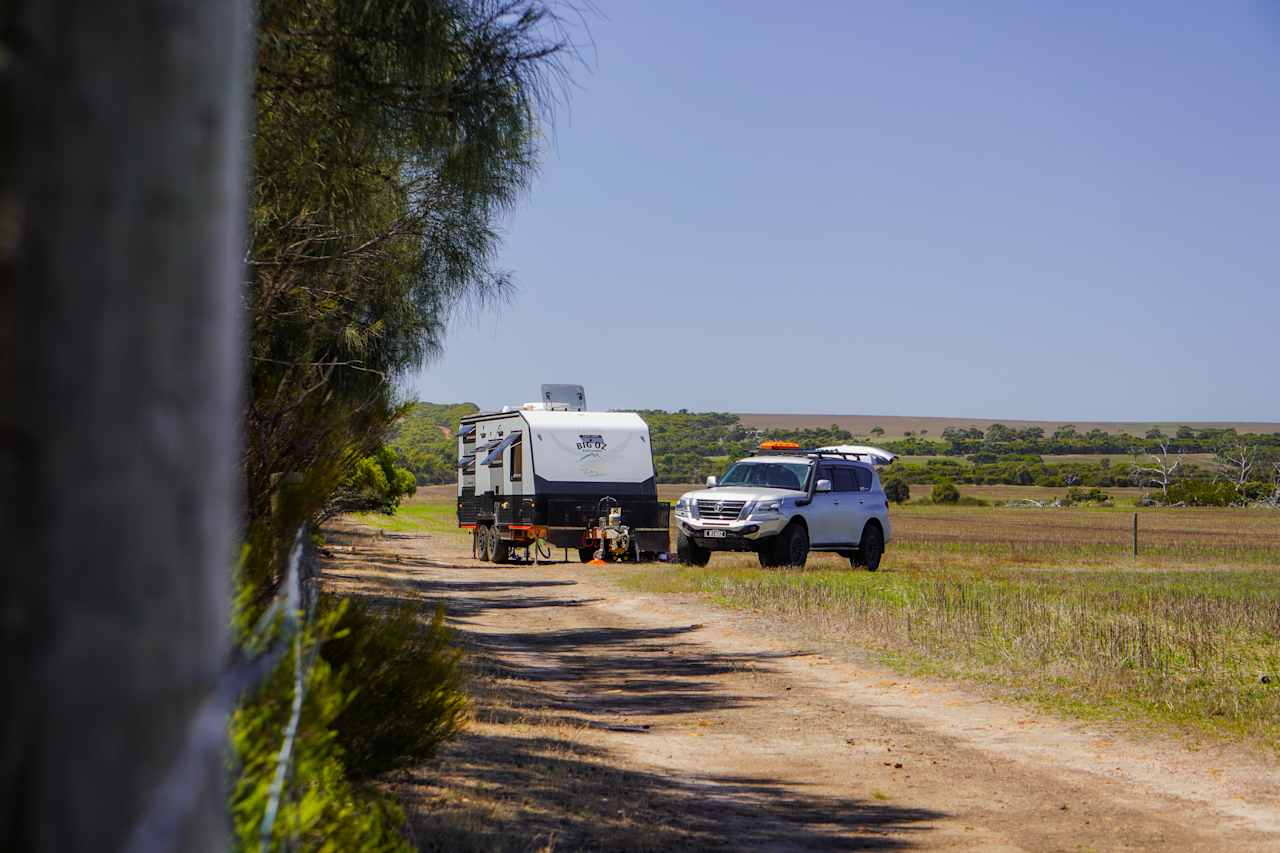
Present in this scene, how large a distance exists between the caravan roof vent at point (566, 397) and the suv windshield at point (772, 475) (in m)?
5.31

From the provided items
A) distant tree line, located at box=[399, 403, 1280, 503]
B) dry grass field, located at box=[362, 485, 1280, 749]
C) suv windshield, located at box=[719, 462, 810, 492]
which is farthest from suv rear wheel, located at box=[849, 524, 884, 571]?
distant tree line, located at box=[399, 403, 1280, 503]

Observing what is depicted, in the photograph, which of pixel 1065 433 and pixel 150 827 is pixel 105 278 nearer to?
pixel 150 827

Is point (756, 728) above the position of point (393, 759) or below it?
below

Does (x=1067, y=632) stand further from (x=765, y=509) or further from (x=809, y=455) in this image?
(x=809, y=455)

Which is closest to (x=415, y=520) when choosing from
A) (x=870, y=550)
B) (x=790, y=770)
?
(x=870, y=550)

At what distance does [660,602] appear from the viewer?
62.1 feet

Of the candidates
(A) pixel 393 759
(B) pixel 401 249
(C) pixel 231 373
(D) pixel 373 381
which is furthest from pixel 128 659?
(D) pixel 373 381

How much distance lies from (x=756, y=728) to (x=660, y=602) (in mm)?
9138

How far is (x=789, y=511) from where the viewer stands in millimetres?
22938

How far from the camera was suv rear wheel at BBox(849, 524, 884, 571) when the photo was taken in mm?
24312

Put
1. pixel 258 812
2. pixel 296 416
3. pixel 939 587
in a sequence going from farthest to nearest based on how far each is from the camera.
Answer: pixel 939 587 < pixel 296 416 < pixel 258 812

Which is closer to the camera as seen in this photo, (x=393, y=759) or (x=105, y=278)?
(x=105, y=278)

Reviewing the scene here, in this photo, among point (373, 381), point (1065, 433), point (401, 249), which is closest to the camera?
point (401, 249)

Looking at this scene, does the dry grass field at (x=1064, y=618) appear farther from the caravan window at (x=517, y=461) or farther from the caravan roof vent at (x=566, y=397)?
the caravan roof vent at (x=566, y=397)
